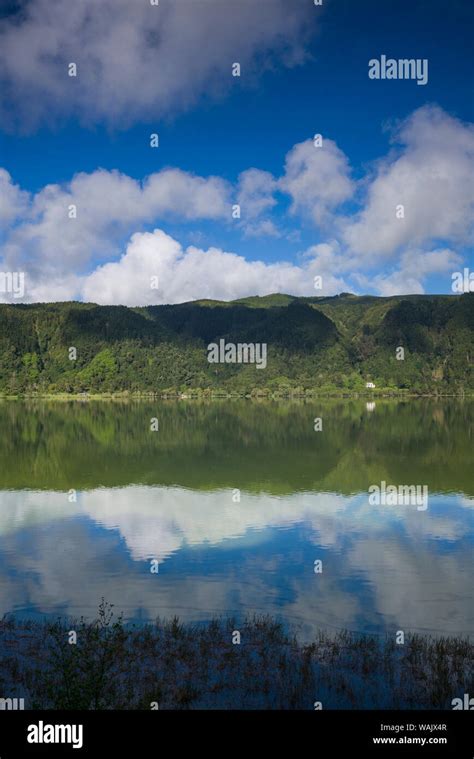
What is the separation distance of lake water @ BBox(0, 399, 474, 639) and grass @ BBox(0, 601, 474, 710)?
1.02 meters

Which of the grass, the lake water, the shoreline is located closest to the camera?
the grass

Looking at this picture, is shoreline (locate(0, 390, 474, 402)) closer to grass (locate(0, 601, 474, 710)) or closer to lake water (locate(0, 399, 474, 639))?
lake water (locate(0, 399, 474, 639))

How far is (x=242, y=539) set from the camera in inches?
705

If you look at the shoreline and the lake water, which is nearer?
the lake water

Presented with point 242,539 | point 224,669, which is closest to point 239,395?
point 242,539

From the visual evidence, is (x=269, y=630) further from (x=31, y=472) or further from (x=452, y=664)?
(x=31, y=472)

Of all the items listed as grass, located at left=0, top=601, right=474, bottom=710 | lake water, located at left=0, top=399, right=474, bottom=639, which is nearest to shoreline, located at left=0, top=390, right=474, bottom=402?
lake water, located at left=0, top=399, right=474, bottom=639

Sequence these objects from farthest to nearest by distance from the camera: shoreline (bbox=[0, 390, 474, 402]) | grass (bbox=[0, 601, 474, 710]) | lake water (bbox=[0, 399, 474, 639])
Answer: shoreline (bbox=[0, 390, 474, 402]) < lake water (bbox=[0, 399, 474, 639]) < grass (bbox=[0, 601, 474, 710])

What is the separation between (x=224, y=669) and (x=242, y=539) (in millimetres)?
8804

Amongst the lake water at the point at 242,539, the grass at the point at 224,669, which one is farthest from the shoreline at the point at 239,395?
the grass at the point at 224,669

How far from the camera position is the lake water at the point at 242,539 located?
40.6ft

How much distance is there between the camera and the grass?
26.2 feet
